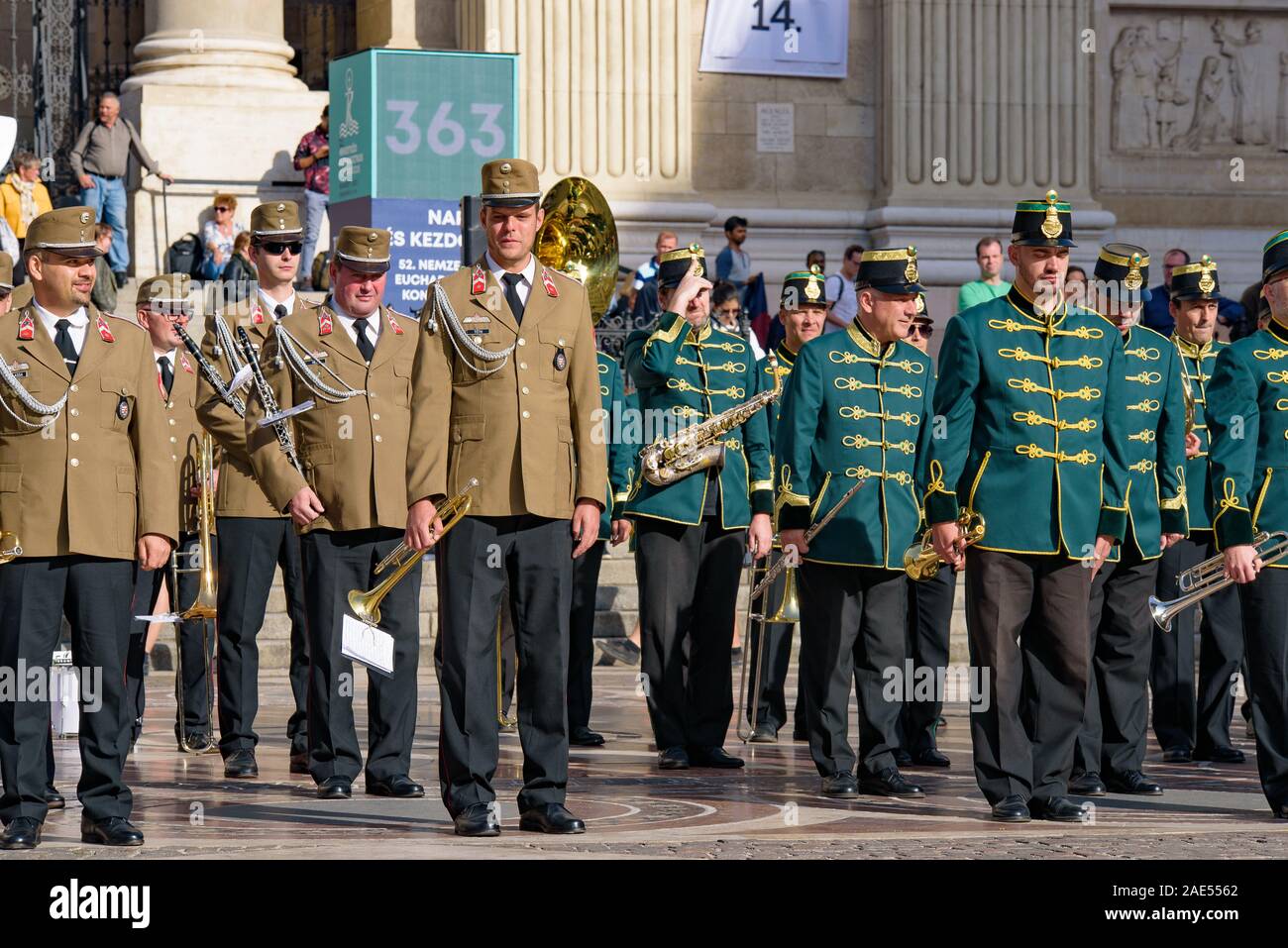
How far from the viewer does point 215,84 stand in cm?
2155

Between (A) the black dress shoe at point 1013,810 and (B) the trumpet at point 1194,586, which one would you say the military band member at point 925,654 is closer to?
(B) the trumpet at point 1194,586

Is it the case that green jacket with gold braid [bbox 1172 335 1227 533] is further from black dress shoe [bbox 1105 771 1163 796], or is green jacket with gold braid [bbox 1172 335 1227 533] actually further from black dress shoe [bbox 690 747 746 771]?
black dress shoe [bbox 690 747 746 771]

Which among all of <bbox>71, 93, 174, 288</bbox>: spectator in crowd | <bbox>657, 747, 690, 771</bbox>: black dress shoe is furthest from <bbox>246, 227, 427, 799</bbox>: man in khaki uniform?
<bbox>71, 93, 174, 288</bbox>: spectator in crowd

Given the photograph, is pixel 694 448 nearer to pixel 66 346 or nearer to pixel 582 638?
pixel 582 638

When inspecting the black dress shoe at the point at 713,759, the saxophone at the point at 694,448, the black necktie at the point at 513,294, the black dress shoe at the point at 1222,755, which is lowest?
the black dress shoe at the point at 1222,755

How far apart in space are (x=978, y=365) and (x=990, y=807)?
5.20ft

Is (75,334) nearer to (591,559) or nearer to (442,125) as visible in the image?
(591,559)

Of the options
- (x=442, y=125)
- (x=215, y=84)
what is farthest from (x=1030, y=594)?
(x=215, y=84)

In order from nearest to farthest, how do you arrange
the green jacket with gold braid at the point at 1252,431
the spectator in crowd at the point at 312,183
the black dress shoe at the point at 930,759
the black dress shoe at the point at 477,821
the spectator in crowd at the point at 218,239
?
the black dress shoe at the point at 477,821 → the green jacket with gold braid at the point at 1252,431 → the black dress shoe at the point at 930,759 → the spectator in crowd at the point at 218,239 → the spectator in crowd at the point at 312,183

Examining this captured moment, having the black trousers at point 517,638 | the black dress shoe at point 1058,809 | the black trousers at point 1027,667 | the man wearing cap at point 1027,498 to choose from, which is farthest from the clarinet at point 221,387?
the black dress shoe at point 1058,809

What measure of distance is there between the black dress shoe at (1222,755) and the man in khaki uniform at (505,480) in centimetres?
383

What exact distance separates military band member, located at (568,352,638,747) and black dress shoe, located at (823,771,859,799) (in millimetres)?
1965

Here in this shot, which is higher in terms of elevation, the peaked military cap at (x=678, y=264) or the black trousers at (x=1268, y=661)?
the peaked military cap at (x=678, y=264)

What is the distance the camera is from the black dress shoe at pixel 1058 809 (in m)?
8.91
